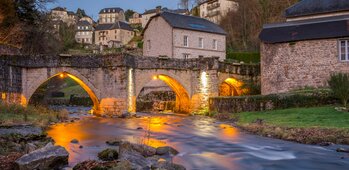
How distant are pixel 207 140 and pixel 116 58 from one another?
1241cm

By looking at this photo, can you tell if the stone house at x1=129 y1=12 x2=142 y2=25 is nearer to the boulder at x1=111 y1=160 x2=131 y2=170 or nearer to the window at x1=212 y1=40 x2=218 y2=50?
the window at x1=212 y1=40 x2=218 y2=50

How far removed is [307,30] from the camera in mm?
27375

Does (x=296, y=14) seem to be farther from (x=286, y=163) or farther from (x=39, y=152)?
(x=39, y=152)

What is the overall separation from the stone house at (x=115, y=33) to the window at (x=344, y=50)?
6880 cm

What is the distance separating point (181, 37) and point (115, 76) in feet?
59.1

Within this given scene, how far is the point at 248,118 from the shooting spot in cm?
2109

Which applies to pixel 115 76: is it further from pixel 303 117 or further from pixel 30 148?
pixel 30 148

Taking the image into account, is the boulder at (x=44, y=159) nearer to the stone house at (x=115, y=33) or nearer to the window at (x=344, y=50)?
the window at (x=344, y=50)

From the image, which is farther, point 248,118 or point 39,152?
point 248,118

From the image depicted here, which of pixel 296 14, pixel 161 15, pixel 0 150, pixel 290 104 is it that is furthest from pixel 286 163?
pixel 161 15

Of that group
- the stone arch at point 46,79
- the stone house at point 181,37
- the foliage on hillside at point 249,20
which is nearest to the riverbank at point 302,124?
the stone arch at point 46,79

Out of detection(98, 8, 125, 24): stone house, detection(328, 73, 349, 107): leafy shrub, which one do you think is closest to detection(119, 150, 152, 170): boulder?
detection(328, 73, 349, 107): leafy shrub

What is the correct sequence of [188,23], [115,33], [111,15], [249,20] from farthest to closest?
[111,15]
[115,33]
[249,20]
[188,23]

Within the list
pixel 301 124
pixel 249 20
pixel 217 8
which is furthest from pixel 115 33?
pixel 301 124
